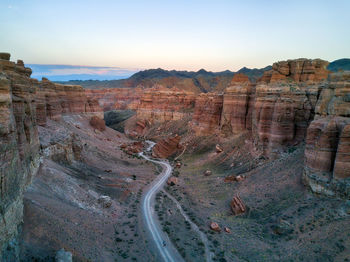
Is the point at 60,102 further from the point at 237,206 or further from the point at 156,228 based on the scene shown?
the point at 237,206

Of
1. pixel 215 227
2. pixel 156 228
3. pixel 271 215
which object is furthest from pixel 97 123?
pixel 271 215

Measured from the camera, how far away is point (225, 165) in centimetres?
3575

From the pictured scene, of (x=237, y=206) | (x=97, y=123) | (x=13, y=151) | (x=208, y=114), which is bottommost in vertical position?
(x=237, y=206)

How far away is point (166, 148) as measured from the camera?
51375mm

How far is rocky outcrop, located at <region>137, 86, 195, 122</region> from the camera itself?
78375mm

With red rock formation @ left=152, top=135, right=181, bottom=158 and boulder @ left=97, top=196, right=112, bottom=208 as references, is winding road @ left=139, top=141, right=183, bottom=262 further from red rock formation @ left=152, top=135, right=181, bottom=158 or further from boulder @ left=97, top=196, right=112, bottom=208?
red rock formation @ left=152, top=135, right=181, bottom=158

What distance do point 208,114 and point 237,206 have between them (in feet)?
95.0

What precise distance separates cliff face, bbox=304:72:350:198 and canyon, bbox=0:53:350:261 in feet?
0.27

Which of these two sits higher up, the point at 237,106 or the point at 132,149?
the point at 237,106

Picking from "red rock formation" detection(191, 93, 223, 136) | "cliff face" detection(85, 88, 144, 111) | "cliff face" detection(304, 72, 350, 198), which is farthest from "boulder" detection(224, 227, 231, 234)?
"cliff face" detection(85, 88, 144, 111)

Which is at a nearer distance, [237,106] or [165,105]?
[237,106]

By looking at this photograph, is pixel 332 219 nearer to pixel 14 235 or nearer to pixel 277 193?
pixel 277 193

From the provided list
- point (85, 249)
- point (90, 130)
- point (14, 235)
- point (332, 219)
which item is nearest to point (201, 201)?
point (332, 219)

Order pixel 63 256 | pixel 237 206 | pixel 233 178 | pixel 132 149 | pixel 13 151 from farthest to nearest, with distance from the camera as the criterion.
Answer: pixel 132 149 → pixel 233 178 → pixel 237 206 → pixel 63 256 → pixel 13 151
